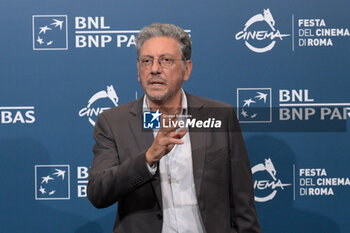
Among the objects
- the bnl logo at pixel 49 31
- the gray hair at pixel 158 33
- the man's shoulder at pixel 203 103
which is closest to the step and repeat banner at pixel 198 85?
the bnl logo at pixel 49 31

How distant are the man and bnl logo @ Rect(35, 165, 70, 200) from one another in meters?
1.16

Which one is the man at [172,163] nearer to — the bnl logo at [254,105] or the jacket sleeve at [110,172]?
the jacket sleeve at [110,172]

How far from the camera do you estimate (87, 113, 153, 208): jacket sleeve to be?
5.35 ft

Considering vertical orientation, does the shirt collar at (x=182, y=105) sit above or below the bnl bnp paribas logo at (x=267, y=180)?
above

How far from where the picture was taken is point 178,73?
1998 mm

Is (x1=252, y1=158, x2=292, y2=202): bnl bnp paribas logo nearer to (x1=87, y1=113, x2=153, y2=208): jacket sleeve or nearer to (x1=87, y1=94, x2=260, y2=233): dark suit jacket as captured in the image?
(x1=87, y1=94, x2=260, y2=233): dark suit jacket

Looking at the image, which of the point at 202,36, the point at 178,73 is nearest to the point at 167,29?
the point at 178,73

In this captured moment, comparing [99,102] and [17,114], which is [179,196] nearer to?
[99,102]

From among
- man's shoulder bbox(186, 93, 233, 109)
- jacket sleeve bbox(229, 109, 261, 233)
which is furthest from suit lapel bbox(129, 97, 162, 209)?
jacket sleeve bbox(229, 109, 261, 233)

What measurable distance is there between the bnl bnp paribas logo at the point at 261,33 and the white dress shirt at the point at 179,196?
132cm

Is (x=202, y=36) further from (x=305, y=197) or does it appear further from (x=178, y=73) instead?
(x=305, y=197)

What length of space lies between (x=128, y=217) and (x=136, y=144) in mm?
315

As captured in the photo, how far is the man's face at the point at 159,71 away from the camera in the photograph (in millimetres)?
1909

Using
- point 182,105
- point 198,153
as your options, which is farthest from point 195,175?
point 182,105
